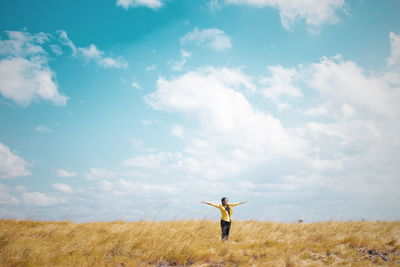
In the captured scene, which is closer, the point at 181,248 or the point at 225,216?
the point at 181,248

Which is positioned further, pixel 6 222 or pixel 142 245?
pixel 6 222

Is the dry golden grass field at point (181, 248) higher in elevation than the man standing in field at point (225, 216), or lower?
lower

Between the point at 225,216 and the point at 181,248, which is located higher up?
the point at 225,216

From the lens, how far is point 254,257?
981 centimetres

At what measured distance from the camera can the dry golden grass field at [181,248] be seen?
29.8 ft

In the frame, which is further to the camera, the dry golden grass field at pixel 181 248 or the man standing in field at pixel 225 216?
the man standing in field at pixel 225 216

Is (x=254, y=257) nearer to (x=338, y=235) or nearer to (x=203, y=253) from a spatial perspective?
(x=203, y=253)

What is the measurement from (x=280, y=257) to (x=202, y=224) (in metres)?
6.56

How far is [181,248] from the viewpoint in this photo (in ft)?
32.7

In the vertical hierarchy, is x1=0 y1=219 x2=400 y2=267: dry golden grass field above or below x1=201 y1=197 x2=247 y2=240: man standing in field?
below

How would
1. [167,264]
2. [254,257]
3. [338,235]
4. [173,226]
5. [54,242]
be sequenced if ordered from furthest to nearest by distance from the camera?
[173,226] < [338,235] < [54,242] < [254,257] < [167,264]

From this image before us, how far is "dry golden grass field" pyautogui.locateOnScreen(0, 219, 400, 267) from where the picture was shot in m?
9.07

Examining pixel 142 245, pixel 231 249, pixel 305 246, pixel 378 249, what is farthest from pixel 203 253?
pixel 378 249

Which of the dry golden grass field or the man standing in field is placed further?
the man standing in field
